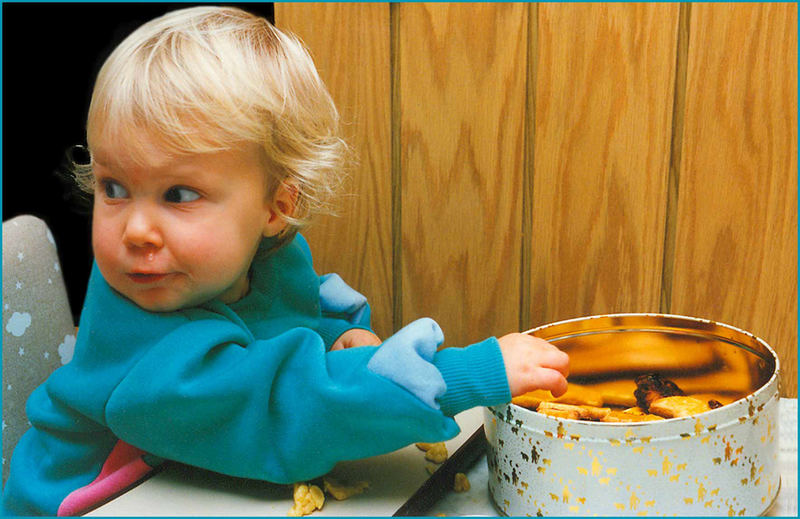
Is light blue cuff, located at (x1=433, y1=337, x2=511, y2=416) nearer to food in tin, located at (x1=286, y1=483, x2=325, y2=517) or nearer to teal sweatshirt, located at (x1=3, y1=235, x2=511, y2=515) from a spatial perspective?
teal sweatshirt, located at (x1=3, y1=235, x2=511, y2=515)

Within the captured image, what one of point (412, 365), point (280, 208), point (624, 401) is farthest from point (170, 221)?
point (624, 401)

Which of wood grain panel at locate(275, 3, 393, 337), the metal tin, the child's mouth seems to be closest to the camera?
the metal tin

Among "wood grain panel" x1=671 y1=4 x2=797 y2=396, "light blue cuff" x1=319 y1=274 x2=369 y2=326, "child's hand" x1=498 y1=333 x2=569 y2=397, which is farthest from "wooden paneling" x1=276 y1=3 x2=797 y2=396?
"child's hand" x1=498 y1=333 x2=569 y2=397

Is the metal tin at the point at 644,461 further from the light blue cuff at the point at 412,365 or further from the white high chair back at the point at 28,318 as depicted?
the white high chair back at the point at 28,318

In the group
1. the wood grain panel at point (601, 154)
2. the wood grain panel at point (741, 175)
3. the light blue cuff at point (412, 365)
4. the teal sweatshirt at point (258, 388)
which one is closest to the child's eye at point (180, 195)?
the teal sweatshirt at point (258, 388)

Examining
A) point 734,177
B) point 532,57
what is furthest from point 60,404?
point 734,177

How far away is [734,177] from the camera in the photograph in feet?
3.15

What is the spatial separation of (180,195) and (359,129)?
39 cm

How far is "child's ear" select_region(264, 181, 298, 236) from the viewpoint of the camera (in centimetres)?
80

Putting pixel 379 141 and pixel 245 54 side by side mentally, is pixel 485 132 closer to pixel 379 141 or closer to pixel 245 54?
pixel 379 141

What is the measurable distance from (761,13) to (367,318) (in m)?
0.57

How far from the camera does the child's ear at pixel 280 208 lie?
798mm

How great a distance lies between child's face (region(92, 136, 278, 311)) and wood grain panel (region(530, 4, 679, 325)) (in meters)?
0.42

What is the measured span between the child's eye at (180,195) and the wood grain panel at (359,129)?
37 centimetres
